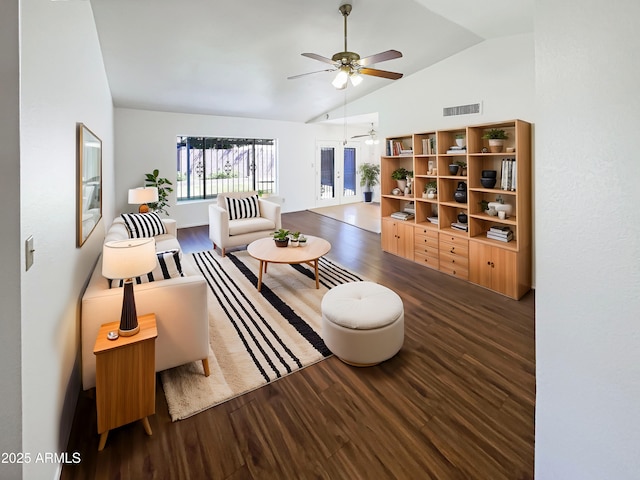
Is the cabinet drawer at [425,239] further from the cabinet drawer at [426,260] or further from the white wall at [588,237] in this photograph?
the white wall at [588,237]

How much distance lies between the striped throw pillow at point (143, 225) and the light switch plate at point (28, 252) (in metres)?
3.05

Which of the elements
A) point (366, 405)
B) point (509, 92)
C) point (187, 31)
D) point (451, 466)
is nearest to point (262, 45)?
point (187, 31)

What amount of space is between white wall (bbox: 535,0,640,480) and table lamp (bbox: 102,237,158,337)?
1.84 meters

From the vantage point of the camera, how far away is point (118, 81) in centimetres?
478

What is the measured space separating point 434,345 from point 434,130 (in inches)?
119

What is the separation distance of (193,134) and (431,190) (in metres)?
5.39

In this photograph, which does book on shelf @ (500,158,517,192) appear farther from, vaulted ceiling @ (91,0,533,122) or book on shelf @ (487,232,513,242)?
vaulted ceiling @ (91,0,533,122)

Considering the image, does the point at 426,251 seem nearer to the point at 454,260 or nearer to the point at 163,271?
the point at 454,260

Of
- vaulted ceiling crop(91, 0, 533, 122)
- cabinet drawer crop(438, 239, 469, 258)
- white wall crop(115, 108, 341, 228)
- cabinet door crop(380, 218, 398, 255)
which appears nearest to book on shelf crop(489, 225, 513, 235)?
cabinet drawer crop(438, 239, 469, 258)

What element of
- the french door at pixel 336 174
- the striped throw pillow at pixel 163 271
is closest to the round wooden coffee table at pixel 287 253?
the striped throw pillow at pixel 163 271

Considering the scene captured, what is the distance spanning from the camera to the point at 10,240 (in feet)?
3.34

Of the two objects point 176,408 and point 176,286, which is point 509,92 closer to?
point 176,286

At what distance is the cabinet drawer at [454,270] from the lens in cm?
387

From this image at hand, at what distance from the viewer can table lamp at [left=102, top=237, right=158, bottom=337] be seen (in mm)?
1682
